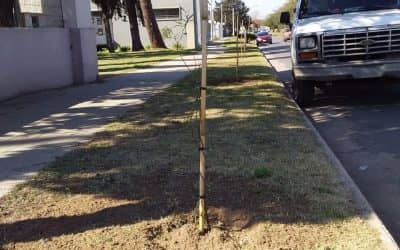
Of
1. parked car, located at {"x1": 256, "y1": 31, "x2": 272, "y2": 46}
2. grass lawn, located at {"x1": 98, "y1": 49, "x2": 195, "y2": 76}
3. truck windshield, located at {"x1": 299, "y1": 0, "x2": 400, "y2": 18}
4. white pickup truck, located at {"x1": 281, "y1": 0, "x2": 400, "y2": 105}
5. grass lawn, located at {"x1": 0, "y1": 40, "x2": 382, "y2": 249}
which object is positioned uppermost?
truck windshield, located at {"x1": 299, "y1": 0, "x2": 400, "y2": 18}

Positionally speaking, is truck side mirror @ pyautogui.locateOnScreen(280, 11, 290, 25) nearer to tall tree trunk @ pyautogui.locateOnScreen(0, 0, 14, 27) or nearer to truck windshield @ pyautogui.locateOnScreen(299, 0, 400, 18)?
truck windshield @ pyautogui.locateOnScreen(299, 0, 400, 18)

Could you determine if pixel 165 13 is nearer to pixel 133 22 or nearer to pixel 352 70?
pixel 133 22

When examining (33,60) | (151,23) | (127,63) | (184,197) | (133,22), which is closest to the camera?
(184,197)

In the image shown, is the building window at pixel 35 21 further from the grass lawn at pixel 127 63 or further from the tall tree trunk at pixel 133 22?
the tall tree trunk at pixel 133 22

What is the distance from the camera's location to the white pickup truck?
9.51 metres

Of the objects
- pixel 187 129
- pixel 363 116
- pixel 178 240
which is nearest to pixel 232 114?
pixel 187 129

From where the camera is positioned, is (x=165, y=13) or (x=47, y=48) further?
(x=165, y=13)

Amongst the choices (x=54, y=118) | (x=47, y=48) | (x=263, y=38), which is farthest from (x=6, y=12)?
(x=263, y=38)

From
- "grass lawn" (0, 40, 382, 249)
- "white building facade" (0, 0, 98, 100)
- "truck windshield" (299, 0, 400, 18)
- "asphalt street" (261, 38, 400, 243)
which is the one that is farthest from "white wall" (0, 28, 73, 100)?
"asphalt street" (261, 38, 400, 243)

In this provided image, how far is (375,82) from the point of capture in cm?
1027

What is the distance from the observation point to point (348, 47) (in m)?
9.65

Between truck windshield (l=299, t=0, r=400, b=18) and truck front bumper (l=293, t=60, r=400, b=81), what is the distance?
49.5 inches

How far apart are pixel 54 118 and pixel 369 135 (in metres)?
5.08

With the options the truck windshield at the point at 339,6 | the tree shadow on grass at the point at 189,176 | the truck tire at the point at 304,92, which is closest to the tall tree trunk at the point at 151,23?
the truck windshield at the point at 339,6
